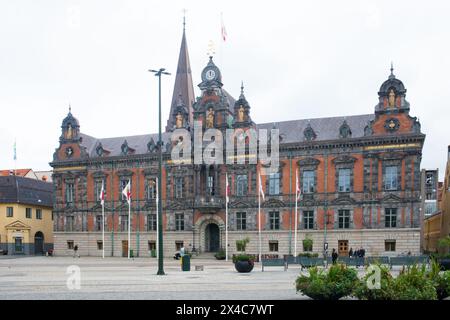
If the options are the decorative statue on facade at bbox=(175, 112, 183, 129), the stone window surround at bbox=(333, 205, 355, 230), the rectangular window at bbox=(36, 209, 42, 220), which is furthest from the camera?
the rectangular window at bbox=(36, 209, 42, 220)

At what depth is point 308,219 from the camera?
54125 millimetres

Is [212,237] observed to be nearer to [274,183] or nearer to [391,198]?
[274,183]

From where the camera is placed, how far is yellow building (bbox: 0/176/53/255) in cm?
7038

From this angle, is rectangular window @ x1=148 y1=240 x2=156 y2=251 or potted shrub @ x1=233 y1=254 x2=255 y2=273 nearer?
potted shrub @ x1=233 y1=254 x2=255 y2=273

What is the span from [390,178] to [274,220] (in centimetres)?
1268

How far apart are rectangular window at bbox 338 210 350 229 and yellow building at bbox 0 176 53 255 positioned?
1688 inches

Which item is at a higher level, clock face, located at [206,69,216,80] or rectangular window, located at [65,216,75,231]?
clock face, located at [206,69,216,80]

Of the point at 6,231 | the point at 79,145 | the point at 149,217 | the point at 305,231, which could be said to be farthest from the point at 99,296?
the point at 6,231

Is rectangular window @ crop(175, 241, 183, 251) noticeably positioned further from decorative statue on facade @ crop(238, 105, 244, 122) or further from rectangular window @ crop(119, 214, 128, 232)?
decorative statue on facade @ crop(238, 105, 244, 122)

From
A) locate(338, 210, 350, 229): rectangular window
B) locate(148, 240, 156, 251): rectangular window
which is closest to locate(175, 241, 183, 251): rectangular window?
locate(148, 240, 156, 251): rectangular window

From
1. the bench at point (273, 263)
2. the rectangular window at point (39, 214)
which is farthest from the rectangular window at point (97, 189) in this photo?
the bench at point (273, 263)

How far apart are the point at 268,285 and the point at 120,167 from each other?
4308cm

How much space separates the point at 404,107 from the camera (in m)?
50.5
